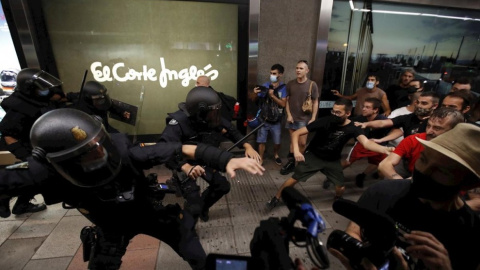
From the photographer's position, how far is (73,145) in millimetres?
1353

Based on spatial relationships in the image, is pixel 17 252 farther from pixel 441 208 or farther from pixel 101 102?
pixel 441 208

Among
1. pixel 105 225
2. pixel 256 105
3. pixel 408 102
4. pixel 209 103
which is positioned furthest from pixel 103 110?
pixel 408 102

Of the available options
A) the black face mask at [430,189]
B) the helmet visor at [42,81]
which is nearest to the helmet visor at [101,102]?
the helmet visor at [42,81]

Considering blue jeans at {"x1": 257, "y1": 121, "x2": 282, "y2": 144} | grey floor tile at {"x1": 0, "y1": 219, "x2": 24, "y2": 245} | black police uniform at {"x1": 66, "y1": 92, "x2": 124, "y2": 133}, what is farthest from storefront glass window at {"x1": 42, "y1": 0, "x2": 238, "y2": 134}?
grey floor tile at {"x1": 0, "y1": 219, "x2": 24, "y2": 245}

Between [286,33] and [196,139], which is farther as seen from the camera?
[286,33]

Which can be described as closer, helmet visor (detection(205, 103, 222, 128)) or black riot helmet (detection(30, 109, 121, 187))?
black riot helmet (detection(30, 109, 121, 187))

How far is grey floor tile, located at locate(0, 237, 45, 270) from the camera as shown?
2.67 m

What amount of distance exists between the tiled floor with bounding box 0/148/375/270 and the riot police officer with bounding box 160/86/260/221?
1.38ft

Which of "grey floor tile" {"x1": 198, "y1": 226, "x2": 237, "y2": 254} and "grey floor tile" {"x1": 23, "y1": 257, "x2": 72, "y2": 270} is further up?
"grey floor tile" {"x1": 198, "y1": 226, "x2": 237, "y2": 254}

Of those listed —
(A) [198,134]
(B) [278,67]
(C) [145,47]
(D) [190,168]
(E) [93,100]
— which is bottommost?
(D) [190,168]

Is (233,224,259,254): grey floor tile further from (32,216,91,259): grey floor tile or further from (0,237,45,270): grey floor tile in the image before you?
(0,237,45,270): grey floor tile

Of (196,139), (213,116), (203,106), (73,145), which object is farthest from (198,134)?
(73,145)

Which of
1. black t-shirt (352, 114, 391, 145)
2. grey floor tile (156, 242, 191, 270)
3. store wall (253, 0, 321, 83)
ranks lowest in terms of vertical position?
grey floor tile (156, 242, 191, 270)

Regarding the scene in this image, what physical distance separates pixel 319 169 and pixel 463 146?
230 cm
